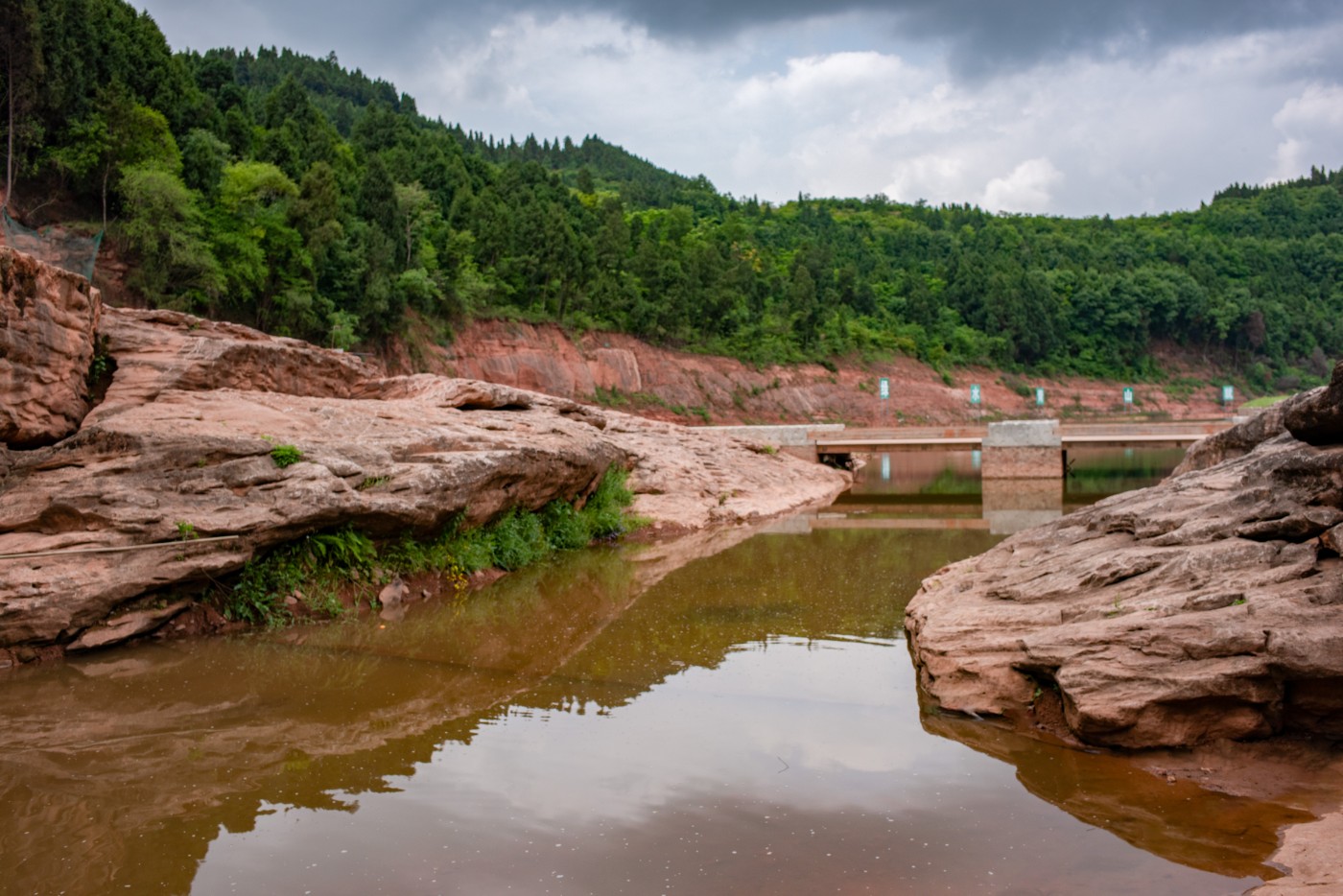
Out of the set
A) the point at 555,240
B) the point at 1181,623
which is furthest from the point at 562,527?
the point at 555,240

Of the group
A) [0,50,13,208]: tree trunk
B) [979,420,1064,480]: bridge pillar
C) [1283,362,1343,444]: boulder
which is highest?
[0,50,13,208]: tree trunk

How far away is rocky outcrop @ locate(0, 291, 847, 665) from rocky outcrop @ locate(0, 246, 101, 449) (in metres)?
0.28

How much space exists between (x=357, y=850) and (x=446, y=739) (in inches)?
82.0

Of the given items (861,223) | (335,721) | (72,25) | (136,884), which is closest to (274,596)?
(335,721)

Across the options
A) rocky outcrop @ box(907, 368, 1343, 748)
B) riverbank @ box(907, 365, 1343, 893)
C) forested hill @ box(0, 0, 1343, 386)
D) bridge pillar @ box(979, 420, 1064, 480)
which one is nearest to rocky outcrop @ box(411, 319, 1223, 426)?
forested hill @ box(0, 0, 1343, 386)

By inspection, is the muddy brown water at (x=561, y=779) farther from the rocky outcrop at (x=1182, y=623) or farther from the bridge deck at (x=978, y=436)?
the bridge deck at (x=978, y=436)

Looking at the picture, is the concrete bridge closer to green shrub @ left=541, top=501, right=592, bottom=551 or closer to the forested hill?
green shrub @ left=541, top=501, right=592, bottom=551

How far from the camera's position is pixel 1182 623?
7.26 meters

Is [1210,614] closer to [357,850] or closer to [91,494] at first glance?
[357,850]

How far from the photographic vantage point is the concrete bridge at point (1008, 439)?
1309 inches

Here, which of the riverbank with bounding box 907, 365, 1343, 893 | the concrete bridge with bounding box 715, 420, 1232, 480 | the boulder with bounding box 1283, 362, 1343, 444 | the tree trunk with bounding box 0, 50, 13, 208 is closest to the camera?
the riverbank with bounding box 907, 365, 1343, 893

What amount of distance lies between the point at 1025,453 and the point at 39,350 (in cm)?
2891

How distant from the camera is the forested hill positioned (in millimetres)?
38875

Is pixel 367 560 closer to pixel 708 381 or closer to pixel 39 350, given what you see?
pixel 39 350
